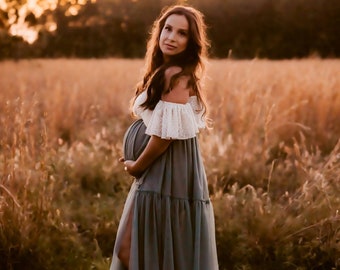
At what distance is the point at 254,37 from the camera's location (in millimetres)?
23094

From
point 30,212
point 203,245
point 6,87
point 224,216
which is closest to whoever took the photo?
point 203,245

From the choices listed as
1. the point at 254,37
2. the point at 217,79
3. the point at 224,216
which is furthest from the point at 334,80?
the point at 254,37

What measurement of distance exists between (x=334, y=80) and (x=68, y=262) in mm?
3786

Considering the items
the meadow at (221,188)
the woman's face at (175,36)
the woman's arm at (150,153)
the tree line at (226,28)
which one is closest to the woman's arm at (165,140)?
the woman's arm at (150,153)

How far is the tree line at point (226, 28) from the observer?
20297mm

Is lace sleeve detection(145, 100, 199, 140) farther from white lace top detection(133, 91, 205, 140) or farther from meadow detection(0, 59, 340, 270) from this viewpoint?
meadow detection(0, 59, 340, 270)

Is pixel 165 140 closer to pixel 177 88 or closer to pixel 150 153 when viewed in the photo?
pixel 150 153

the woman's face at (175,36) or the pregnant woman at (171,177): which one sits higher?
the woman's face at (175,36)

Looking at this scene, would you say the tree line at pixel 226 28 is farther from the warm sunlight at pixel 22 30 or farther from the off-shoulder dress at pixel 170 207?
the off-shoulder dress at pixel 170 207

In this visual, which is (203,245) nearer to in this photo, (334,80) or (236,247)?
(236,247)

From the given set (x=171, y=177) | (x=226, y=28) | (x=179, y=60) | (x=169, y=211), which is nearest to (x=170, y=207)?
(x=169, y=211)

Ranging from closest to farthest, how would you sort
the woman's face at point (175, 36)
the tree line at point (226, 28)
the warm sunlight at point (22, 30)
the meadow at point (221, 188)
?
the woman's face at point (175, 36) < the meadow at point (221, 188) < the warm sunlight at point (22, 30) < the tree line at point (226, 28)

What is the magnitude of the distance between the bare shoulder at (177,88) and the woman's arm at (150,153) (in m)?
0.16

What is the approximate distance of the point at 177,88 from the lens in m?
2.16
